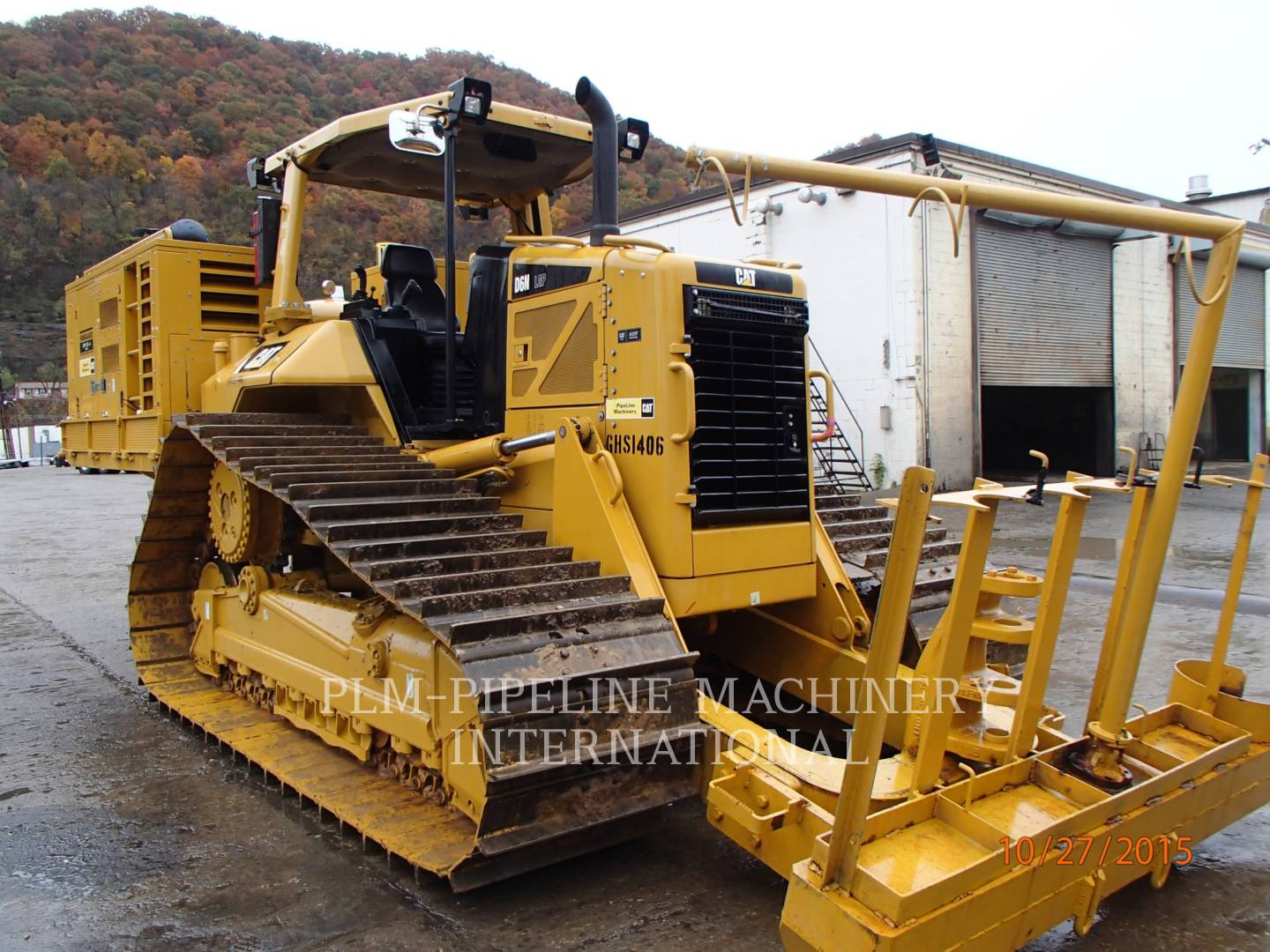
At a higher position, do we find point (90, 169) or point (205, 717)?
point (90, 169)

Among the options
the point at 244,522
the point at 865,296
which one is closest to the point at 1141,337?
the point at 865,296

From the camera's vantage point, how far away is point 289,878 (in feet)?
11.9

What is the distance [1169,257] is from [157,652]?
20.9 m

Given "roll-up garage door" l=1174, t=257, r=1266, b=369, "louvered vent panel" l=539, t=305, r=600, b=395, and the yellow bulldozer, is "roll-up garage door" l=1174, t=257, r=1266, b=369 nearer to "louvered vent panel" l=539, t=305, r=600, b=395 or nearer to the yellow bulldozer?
the yellow bulldozer

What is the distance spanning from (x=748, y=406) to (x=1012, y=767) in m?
1.81

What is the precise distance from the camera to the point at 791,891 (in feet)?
8.23

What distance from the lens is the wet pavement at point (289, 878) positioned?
3203mm

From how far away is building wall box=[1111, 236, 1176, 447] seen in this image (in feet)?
63.9

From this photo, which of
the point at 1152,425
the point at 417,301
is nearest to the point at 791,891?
the point at 417,301

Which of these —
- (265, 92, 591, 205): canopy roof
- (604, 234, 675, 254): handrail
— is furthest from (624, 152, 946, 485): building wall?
(604, 234, 675, 254): handrail

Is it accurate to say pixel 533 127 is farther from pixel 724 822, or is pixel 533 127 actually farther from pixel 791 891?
pixel 791 891

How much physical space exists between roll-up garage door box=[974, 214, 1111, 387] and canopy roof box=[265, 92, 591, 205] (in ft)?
41.4

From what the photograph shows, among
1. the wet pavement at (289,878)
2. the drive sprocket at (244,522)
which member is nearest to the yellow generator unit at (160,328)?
the drive sprocket at (244,522)

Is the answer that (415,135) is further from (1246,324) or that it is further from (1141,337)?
(1246,324)
